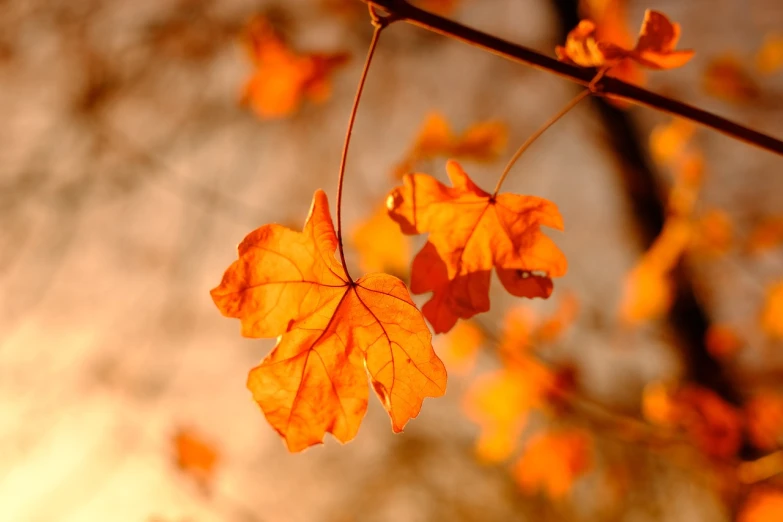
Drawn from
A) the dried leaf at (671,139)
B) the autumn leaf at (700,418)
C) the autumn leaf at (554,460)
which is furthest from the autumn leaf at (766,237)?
the autumn leaf at (554,460)

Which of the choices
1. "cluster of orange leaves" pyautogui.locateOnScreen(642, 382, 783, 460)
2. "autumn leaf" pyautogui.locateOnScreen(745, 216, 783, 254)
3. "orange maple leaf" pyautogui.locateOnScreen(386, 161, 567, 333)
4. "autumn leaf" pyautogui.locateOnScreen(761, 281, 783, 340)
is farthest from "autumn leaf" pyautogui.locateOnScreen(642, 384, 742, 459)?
"orange maple leaf" pyautogui.locateOnScreen(386, 161, 567, 333)

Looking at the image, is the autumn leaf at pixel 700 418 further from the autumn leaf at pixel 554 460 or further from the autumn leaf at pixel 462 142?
the autumn leaf at pixel 462 142

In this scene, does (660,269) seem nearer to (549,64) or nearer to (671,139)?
(671,139)

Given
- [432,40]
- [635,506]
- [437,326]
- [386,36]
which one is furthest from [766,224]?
[437,326]

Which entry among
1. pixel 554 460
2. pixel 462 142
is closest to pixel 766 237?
pixel 554 460

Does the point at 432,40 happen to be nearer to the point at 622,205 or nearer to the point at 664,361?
the point at 622,205

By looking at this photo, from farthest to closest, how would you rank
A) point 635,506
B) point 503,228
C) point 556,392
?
point 635,506 → point 556,392 → point 503,228

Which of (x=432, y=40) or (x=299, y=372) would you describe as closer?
(x=299, y=372)
